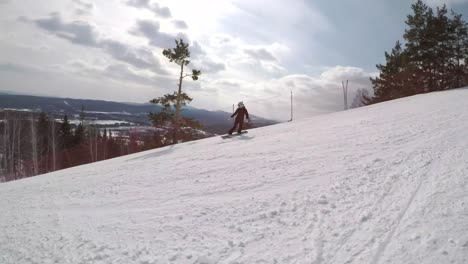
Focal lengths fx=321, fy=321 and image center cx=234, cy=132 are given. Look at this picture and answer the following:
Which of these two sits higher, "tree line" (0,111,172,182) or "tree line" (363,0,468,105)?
"tree line" (363,0,468,105)

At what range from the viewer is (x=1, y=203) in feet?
32.0

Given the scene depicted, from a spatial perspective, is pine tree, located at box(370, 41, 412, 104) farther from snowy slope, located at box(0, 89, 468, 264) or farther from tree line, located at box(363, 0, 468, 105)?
snowy slope, located at box(0, 89, 468, 264)

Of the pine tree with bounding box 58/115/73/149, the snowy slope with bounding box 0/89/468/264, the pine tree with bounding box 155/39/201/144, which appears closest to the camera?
the snowy slope with bounding box 0/89/468/264

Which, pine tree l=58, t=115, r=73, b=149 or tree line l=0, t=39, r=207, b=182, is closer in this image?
tree line l=0, t=39, r=207, b=182

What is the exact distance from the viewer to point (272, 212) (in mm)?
5855

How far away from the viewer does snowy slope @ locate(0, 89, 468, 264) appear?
446cm

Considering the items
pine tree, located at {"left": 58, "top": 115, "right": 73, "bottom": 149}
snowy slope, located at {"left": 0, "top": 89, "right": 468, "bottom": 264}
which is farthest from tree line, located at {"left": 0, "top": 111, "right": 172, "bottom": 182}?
snowy slope, located at {"left": 0, "top": 89, "right": 468, "bottom": 264}

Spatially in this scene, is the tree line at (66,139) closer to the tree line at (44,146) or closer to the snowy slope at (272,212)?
the tree line at (44,146)

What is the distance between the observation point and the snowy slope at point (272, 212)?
4.46m

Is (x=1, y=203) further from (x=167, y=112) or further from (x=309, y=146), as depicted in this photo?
(x=167, y=112)

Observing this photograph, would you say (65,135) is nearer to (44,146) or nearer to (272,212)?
(44,146)

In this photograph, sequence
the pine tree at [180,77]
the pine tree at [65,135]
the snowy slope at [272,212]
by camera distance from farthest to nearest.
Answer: the pine tree at [65,135], the pine tree at [180,77], the snowy slope at [272,212]

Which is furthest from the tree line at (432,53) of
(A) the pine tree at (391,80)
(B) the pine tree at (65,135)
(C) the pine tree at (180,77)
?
(B) the pine tree at (65,135)

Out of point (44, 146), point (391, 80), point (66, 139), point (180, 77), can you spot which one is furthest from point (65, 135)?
point (391, 80)
